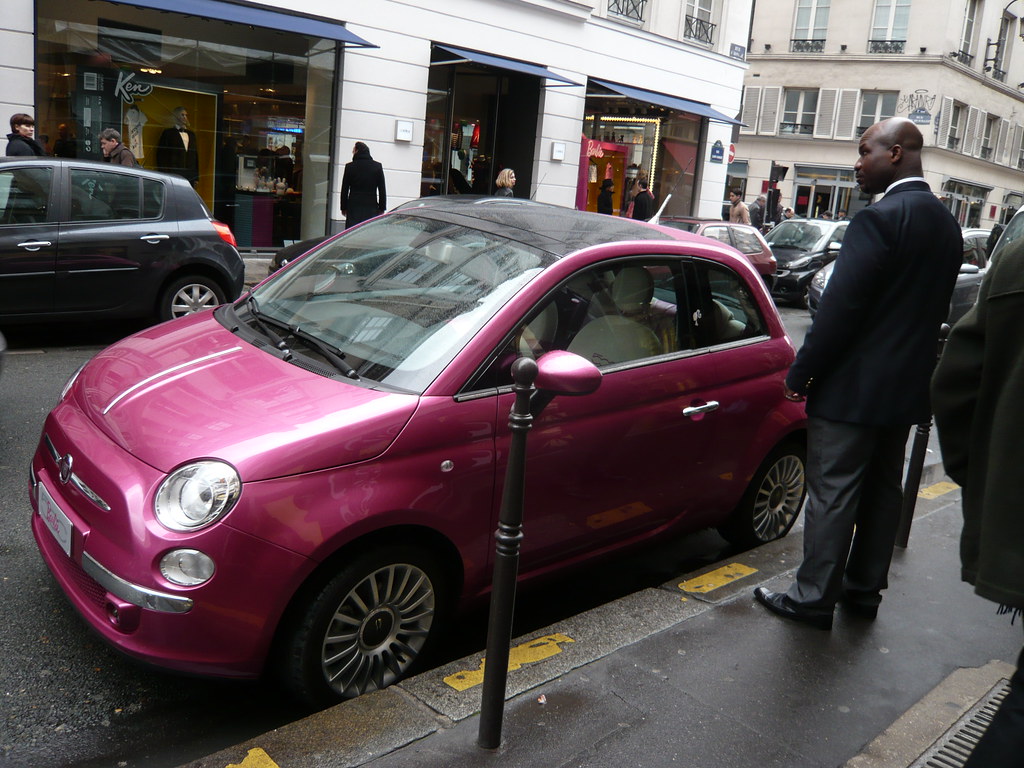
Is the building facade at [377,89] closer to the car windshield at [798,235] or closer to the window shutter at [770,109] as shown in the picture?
the car windshield at [798,235]

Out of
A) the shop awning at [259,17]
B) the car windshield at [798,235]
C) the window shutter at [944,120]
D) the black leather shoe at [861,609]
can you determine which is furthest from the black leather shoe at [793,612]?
the window shutter at [944,120]

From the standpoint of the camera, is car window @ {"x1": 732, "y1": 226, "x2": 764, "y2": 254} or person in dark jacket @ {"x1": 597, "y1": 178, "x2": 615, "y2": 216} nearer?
car window @ {"x1": 732, "y1": 226, "x2": 764, "y2": 254}

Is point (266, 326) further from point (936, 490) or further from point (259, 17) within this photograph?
point (259, 17)

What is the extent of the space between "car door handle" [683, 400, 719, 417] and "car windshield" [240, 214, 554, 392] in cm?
90

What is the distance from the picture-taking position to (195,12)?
12.6m

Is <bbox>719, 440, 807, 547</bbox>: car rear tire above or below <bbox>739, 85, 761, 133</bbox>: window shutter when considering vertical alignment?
below

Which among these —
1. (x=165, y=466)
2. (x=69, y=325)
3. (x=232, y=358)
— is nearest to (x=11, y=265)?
(x=69, y=325)

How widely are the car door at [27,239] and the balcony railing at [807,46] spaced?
4059 cm

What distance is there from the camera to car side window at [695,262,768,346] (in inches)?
171

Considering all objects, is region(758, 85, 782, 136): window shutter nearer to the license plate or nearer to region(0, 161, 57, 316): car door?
region(0, 161, 57, 316): car door

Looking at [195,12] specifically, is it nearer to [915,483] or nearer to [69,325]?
[69,325]

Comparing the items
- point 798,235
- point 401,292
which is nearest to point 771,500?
point 401,292

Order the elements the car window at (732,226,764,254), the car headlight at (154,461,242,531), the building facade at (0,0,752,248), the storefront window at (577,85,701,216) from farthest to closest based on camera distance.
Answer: the storefront window at (577,85,701,216), the car window at (732,226,764,254), the building facade at (0,0,752,248), the car headlight at (154,461,242,531)

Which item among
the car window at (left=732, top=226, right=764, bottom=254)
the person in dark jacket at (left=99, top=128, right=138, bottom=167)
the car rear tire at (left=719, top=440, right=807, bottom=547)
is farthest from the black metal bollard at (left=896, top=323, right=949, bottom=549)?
the car window at (left=732, top=226, right=764, bottom=254)
